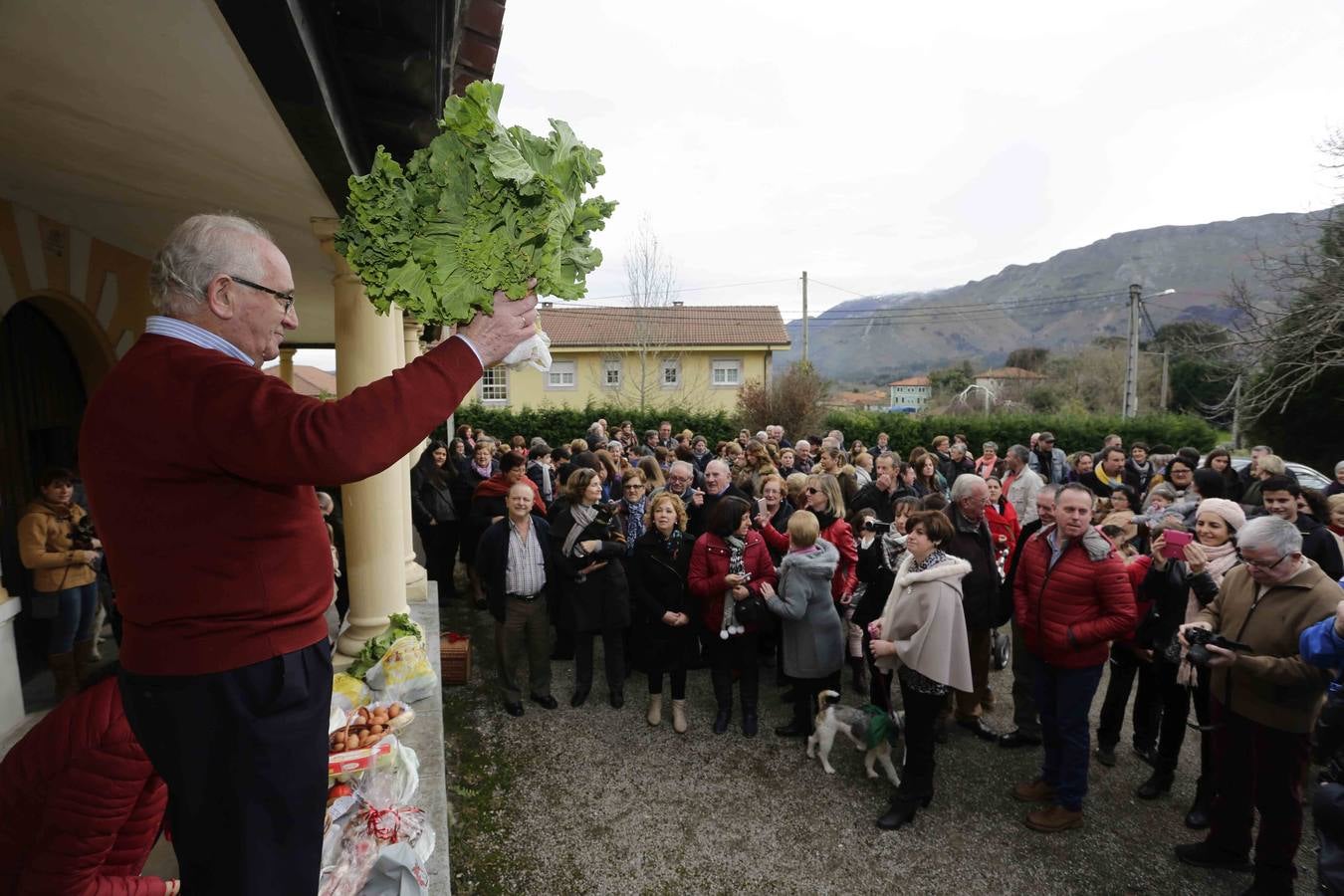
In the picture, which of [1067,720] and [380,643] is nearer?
[1067,720]

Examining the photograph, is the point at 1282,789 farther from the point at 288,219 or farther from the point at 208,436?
the point at 288,219

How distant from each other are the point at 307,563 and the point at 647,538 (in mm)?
4363

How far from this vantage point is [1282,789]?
3494 mm

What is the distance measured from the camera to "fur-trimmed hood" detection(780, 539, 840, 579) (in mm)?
5184

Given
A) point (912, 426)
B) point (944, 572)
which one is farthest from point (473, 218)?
point (912, 426)

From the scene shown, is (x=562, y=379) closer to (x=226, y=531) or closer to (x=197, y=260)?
(x=197, y=260)

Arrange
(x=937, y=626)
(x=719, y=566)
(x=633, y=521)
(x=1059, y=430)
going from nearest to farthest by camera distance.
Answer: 1. (x=937, y=626)
2. (x=719, y=566)
3. (x=633, y=521)
4. (x=1059, y=430)

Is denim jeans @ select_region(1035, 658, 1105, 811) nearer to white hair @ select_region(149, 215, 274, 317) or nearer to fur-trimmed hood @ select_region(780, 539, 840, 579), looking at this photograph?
fur-trimmed hood @ select_region(780, 539, 840, 579)

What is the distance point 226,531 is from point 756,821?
4059 millimetres

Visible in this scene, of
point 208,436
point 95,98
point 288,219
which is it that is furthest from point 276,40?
point 288,219

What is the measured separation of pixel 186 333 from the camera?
56.8 inches

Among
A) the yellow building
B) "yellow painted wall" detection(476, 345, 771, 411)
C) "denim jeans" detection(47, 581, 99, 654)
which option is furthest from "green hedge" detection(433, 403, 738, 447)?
"denim jeans" detection(47, 581, 99, 654)

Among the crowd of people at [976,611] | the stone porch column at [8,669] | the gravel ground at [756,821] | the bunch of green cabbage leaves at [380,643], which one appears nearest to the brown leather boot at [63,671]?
the stone porch column at [8,669]

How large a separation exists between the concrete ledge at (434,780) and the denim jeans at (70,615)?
254 centimetres
